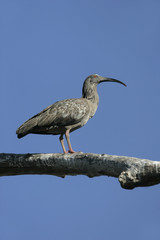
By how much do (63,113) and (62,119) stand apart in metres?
0.18

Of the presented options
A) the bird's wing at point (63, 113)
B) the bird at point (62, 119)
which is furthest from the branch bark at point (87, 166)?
the bird's wing at point (63, 113)

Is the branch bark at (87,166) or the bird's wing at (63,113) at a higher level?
the bird's wing at (63,113)

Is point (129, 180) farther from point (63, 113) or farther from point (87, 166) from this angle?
point (63, 113)

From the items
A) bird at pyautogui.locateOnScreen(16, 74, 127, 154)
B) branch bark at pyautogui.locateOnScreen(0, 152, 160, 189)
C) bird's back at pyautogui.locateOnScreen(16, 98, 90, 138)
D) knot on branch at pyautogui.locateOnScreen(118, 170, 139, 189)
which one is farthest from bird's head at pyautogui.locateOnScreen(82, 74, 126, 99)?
knot on branch at pyautogui.locateOnScreen(118, 170, 139, 189)

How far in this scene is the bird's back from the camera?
31.8ft

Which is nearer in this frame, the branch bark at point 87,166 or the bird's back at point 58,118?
the branch bark at point 87,166

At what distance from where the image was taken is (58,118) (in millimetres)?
9945

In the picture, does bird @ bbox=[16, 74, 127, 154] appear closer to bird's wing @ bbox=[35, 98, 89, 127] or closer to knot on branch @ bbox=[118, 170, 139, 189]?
bird's wing @ bbox=[35, 98, 89, 127]

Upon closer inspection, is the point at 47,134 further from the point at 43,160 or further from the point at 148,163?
the point at 148,163

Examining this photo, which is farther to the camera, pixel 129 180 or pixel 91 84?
pixel 91 84

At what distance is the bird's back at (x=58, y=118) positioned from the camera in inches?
382

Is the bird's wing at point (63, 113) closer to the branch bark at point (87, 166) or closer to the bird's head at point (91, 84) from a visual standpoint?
the bird's head at point (91, 84)

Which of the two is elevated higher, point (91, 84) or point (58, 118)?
point (91, 84)

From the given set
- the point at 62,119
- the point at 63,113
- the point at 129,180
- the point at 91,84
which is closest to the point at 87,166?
the point at 129,180
